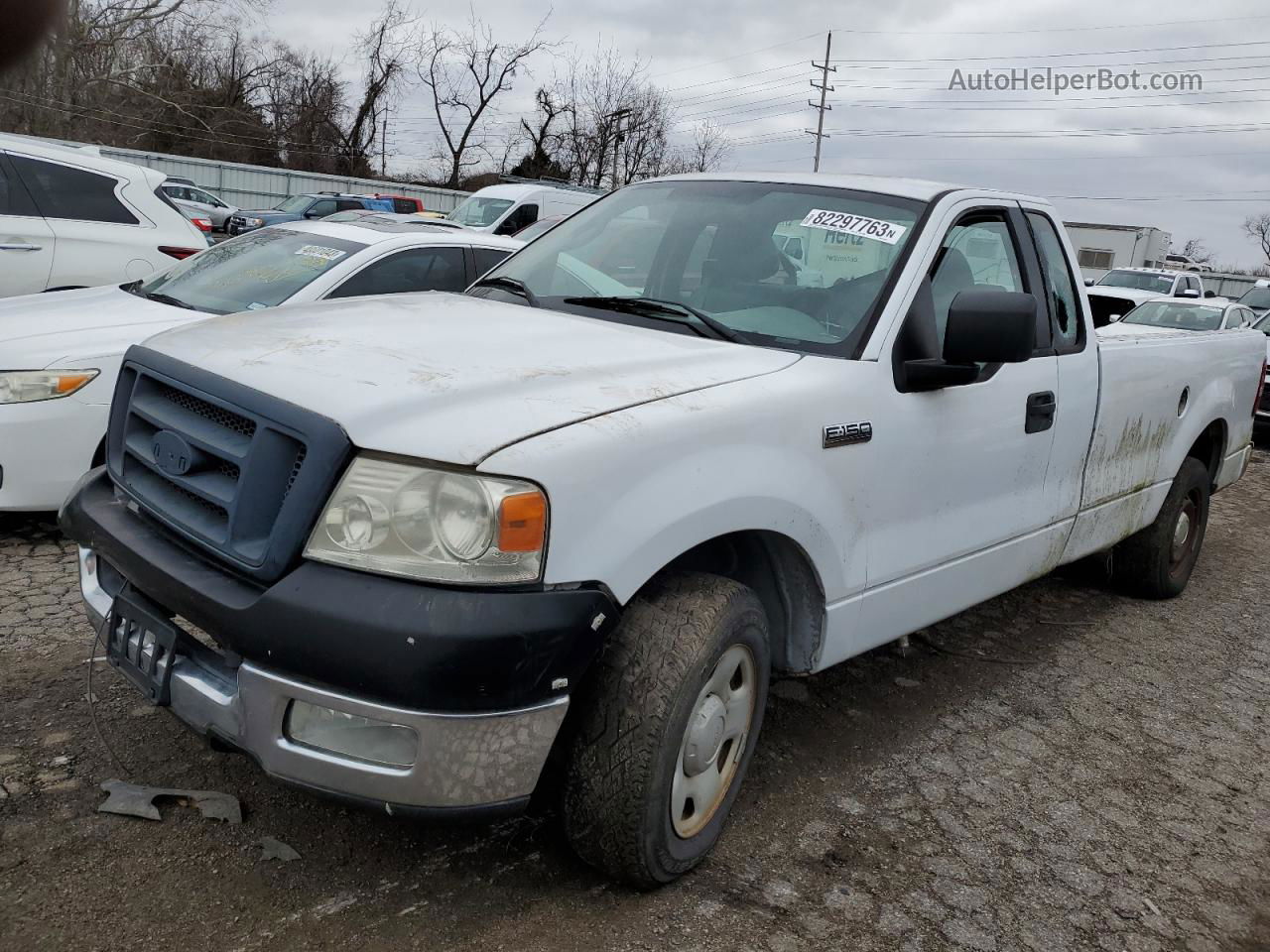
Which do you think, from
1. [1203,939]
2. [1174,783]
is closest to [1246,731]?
[1174,783]

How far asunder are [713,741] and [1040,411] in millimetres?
1823

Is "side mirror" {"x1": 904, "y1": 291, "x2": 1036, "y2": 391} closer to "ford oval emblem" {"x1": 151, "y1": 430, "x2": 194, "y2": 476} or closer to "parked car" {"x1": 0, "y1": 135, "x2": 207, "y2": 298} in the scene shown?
"ford oval emblem" {"x1": 151, "y1": 430, "x2": 194, "y2": 476}

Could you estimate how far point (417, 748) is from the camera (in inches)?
91.9

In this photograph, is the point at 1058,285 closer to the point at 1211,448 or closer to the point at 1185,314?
the point at 1211,448

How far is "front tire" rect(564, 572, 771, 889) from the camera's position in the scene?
2.57 m

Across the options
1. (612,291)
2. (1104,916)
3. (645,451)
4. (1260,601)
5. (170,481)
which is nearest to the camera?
(645,451)

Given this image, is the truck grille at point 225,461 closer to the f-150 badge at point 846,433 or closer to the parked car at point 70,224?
the f-150 badge at point 846,433

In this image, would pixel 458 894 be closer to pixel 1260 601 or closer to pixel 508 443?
pixel 508 443

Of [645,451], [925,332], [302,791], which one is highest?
[925,332]

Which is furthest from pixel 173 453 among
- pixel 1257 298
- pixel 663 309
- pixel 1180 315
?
pixel 1257 298

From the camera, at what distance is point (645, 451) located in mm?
2525

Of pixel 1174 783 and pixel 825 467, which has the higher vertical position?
pixel 825 467

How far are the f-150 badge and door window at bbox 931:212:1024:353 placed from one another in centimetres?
49

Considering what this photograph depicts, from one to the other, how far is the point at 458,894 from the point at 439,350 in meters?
1.35
